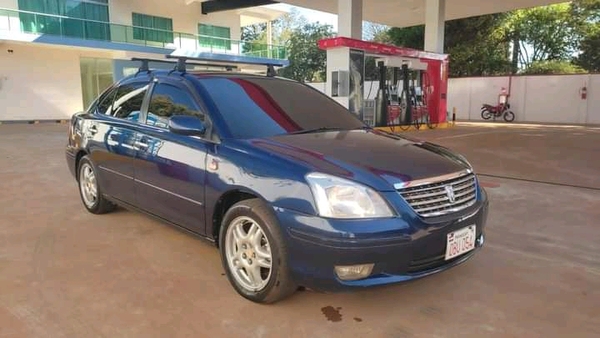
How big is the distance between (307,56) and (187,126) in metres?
41.6

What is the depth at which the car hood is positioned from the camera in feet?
8.72

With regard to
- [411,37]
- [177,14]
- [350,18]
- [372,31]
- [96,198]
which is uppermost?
[372,31]

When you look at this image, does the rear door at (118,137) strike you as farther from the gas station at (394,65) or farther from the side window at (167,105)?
the gas station at (394,65)

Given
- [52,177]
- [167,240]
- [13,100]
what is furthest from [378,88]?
[13,100]

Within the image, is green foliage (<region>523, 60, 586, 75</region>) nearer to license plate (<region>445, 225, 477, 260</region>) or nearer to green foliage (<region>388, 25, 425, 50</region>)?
green foliage (<region>388, 25, 425, 50</region>)

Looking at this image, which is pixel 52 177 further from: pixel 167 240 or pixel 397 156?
pixel 397 156

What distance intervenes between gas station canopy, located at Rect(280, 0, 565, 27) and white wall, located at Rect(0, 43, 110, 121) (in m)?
12.9

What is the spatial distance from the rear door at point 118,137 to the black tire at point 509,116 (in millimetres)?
19649

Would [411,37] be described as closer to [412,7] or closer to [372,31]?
[412,7]

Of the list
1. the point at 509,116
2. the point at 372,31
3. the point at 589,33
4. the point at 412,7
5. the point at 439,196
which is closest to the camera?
the point at 439,196

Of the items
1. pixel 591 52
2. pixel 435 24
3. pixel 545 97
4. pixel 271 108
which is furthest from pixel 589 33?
pixel 271 108

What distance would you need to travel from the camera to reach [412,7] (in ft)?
60.2

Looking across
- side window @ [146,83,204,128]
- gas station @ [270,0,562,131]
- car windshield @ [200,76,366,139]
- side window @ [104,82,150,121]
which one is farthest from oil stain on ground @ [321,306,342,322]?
gas station @ [270,0,562,131]

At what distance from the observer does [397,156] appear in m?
2.98
